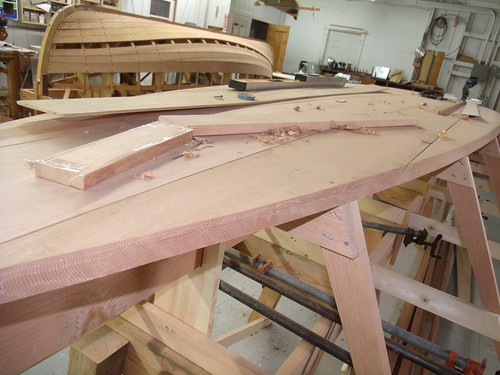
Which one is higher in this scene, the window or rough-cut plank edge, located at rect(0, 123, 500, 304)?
the window

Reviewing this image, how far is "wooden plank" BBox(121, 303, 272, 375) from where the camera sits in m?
1.21

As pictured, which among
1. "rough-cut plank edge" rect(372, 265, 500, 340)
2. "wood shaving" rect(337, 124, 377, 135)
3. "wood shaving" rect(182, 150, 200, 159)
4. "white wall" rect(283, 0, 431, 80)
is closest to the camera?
"wood shaving" rect(182, 150, 200, 159)

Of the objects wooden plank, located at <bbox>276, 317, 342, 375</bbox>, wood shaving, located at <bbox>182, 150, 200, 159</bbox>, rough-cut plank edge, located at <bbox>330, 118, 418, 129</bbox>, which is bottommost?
wooden plank, located at <bbox>276, 317, 342, 375</bbox>

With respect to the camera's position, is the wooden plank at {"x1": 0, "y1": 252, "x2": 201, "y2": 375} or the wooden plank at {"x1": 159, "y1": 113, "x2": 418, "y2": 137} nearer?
the wooden plank at {"x1": 0, "y1": 252, "x2": 201, "y2": 375}

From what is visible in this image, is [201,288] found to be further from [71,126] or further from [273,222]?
[71,126]

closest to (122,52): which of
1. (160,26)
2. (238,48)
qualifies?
(160,26)

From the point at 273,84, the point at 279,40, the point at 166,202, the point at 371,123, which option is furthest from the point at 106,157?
the point at 279,40

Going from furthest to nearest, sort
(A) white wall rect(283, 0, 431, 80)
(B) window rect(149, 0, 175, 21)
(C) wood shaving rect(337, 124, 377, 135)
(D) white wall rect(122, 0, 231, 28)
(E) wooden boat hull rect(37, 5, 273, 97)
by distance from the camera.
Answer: (A) white wall rect(283, 0, 431, 80) → (D) white wall rect(122, 0, 231, 28) → (B) window rect(149, 0, 175, 21) → (E) wooden boat hull rect(37, 5, 273, 97) → (C) wood shaving rect(337, 124, 377, 135)

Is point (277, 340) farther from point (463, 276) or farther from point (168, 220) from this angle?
point (168, 220)

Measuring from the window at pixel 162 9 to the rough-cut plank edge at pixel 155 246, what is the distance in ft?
32.5

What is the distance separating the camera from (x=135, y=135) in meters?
1.05

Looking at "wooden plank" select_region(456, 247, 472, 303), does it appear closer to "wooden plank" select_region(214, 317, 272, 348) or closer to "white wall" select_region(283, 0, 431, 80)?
"wooden plank" select_region(214, 317, 272, 348)

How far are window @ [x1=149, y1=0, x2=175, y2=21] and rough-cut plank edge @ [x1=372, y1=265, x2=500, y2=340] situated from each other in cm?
960

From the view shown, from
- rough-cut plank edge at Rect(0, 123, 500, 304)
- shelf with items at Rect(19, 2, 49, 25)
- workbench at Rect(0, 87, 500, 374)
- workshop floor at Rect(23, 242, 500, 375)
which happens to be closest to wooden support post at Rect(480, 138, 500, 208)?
workshop floor at Rect(23, 242, 500, 375)
